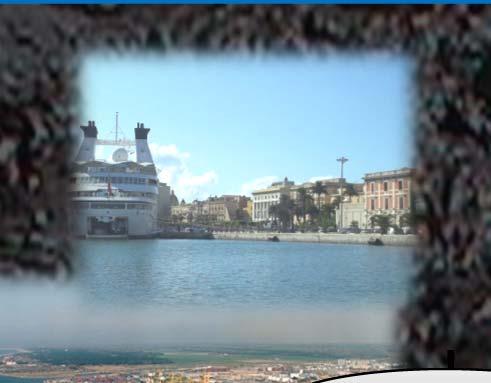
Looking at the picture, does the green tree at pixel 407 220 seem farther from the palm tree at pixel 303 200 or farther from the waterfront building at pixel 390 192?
the palm tree at pixel 303 200

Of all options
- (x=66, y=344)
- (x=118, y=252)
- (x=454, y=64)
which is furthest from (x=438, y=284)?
(x=66, y=344)

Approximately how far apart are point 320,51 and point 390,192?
0.52 m

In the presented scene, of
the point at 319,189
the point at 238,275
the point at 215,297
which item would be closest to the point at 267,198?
the point at 319,189

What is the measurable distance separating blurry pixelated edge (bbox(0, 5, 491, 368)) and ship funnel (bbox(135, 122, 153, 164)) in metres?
0.22

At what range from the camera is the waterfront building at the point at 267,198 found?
2.16m

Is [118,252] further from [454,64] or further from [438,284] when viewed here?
[454,64]

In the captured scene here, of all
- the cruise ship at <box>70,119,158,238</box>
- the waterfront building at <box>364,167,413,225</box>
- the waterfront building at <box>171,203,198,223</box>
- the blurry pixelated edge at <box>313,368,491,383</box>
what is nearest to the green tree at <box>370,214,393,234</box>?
the waterfront building at <box>364,167,413,225</box>

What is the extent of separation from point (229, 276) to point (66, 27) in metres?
1.00

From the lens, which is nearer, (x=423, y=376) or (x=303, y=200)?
(x=423, y=376)

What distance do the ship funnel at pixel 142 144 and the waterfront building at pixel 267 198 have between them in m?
0.39

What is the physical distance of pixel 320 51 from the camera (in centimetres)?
205

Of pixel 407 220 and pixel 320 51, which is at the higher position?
pixel 320 51

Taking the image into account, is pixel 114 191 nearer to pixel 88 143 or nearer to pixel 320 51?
pixel 88 143

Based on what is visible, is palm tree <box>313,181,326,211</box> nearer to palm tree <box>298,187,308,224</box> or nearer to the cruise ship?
palm tree <box>298,187,308,224</box>
